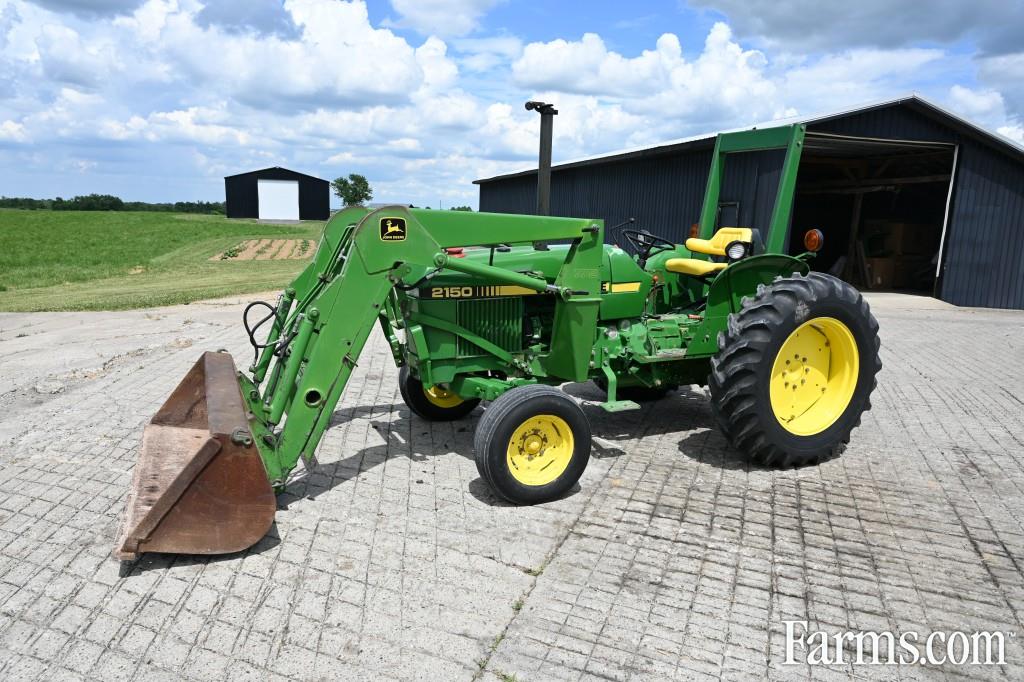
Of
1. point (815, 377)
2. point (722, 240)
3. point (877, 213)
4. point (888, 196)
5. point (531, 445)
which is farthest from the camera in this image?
point (877, 213)

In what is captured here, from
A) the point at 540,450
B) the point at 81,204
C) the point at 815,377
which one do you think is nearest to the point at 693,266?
the point at 815,377

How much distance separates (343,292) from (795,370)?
321cm

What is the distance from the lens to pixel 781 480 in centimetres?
473

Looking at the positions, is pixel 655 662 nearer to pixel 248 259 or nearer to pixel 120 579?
pixel 120 579

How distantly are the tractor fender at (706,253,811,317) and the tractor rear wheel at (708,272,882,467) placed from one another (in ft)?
0.84

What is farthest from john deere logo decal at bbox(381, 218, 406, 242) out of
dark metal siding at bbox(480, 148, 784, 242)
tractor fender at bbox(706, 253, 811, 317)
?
dark metal siding at bbox(480, 148, 784, 242)

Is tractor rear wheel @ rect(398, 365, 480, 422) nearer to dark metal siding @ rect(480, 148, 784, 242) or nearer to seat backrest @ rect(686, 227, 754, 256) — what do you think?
seat backrest @ rect(686, 227, 754, 256)

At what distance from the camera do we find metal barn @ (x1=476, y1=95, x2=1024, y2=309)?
44.3 feet

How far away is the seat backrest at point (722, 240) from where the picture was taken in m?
5.44

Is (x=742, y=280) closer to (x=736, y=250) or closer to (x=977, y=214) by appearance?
(x=736, y=250)

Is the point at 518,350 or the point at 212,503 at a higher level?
the point at 518,350

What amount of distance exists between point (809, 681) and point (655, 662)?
1.88 feet

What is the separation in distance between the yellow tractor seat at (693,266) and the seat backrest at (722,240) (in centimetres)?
10

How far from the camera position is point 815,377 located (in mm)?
5199
